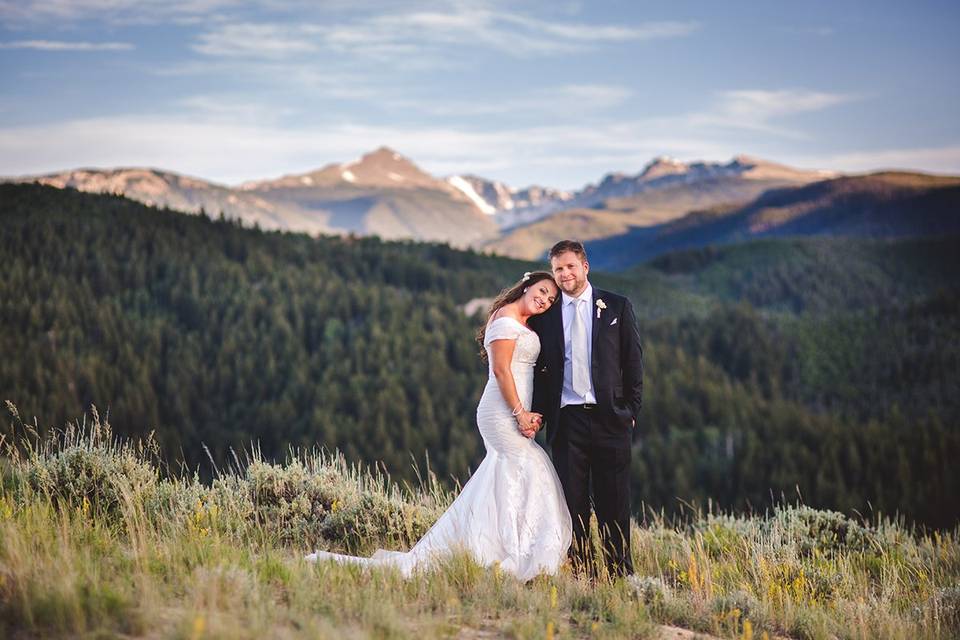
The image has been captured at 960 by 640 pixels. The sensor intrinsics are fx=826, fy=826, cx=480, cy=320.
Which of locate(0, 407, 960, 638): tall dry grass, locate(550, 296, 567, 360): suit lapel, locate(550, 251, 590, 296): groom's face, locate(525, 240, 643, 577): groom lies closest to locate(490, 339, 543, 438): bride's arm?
locate(525, 240, 643, 577): groom

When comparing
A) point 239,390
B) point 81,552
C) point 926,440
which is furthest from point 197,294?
point 81,552

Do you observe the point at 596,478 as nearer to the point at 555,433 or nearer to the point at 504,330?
the point at 555,433

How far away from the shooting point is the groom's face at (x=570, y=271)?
21.8 feet

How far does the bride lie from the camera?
6652 millimetres

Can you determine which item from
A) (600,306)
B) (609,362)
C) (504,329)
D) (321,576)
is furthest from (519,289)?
(321,576)

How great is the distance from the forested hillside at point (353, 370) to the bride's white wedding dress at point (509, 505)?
47359 millimetres

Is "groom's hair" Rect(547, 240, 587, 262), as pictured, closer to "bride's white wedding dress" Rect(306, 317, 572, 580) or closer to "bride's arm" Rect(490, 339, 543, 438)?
"bride's white wedding dress" Rect(306, 317, 572, 580)

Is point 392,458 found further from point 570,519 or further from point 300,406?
point 570,519

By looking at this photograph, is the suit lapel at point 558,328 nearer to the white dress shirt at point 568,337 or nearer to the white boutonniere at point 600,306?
A: the white dress shirt at point 568,337

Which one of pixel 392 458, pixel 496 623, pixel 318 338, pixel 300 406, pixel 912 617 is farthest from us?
pixel 318 338

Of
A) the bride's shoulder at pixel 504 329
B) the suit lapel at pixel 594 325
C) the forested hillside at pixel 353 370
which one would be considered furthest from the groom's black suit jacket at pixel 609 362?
the forested hillside at pixel 353 370

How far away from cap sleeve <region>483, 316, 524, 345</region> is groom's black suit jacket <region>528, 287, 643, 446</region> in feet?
0.83

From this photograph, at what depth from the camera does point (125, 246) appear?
130 m

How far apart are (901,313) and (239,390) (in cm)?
14055
